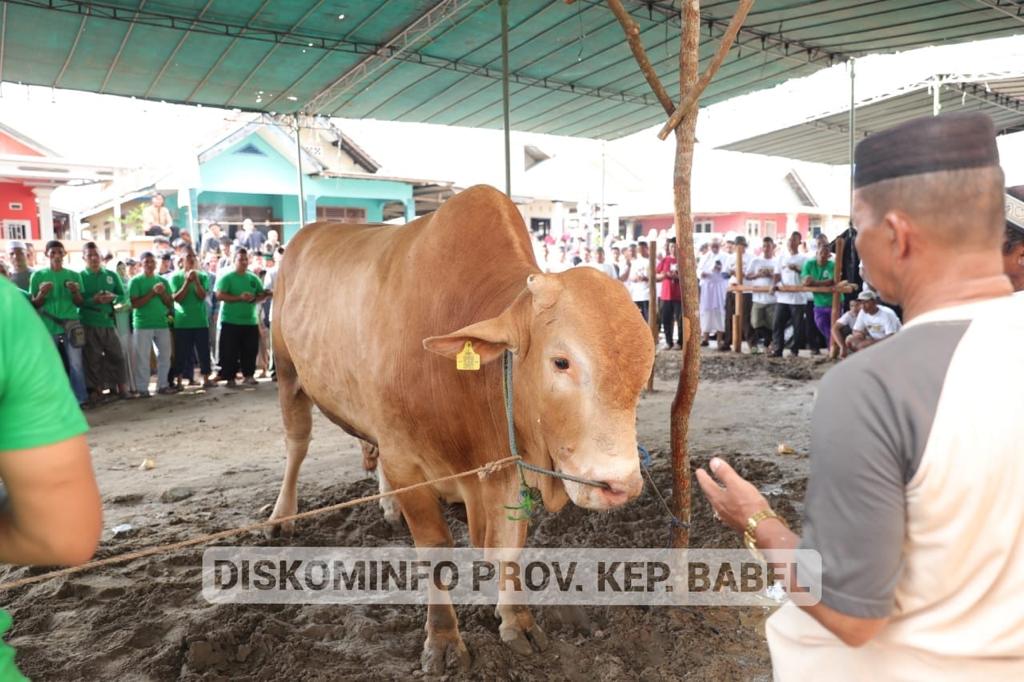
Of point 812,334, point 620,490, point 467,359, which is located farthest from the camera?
point 812,334

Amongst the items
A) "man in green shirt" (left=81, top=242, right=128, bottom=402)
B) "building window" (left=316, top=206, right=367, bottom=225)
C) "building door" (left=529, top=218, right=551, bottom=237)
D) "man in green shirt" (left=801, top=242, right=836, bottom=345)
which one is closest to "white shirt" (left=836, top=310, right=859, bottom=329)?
"man in green shirt" (left=801, top=242, right=836, bottom=345)

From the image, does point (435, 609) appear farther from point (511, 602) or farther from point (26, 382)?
point (26, 382)

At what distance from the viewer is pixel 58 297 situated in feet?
28.4

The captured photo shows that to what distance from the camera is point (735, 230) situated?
33.3 m

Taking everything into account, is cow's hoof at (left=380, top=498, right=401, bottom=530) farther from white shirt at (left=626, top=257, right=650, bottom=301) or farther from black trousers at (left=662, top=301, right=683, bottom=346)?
white shirt at (left=626, top=257, right=650, bottom=301)

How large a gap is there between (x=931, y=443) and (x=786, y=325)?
11.9 m

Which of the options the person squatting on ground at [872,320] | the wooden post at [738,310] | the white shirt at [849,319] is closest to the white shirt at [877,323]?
the person squatting on ground at [872,320]

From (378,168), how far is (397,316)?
18.6 meters

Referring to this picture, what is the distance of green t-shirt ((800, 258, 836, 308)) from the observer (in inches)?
451

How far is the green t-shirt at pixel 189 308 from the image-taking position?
10.0 meters

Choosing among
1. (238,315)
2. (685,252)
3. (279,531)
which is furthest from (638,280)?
(685,252)

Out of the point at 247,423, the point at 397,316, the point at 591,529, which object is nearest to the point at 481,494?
the point at 397,316

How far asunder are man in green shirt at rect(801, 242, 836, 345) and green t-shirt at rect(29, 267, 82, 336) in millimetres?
10378

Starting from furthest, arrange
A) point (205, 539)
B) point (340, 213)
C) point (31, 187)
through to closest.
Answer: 1. point (340, 213)
2. point (31, 187)
3. point (205, 539)
